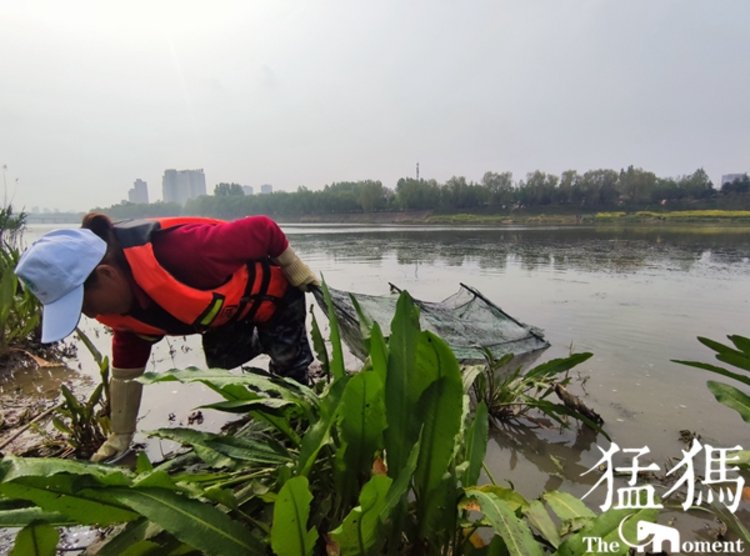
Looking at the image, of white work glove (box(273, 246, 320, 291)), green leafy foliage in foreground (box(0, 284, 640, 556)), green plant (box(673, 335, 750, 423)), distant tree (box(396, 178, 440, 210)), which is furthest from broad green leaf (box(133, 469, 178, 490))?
distant tree (box(396, 178, 440, 210))

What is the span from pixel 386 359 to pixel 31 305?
4.06 m

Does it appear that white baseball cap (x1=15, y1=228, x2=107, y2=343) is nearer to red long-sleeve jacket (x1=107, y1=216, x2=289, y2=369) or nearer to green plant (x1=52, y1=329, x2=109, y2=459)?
red long-sleeve jacket (x1=107, y1=216, x2=289, y2=369)

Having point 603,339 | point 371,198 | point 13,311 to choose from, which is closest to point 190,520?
point 13,311

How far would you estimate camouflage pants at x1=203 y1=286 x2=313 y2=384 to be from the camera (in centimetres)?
244

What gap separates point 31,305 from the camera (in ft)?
12.3

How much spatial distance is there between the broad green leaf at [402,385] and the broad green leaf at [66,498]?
0.64 m

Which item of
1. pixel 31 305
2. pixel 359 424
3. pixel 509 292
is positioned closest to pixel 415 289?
pixel 509 292

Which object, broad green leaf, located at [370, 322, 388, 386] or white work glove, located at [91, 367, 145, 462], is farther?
white work glove, located at [91, 367, 145, 462]

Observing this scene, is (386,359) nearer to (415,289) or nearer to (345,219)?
(415,289)

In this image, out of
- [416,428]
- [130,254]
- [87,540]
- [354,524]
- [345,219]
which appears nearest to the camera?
[354,524]

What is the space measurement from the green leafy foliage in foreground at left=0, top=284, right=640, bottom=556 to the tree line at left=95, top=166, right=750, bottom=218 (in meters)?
50.4

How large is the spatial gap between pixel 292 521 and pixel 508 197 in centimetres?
6193

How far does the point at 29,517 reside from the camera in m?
0.92

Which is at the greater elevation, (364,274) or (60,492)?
(60,492)
